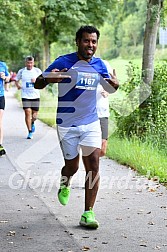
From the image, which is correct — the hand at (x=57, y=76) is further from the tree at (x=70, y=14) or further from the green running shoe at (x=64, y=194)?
the tree at (x=70, y=14)

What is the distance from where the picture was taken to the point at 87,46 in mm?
6812

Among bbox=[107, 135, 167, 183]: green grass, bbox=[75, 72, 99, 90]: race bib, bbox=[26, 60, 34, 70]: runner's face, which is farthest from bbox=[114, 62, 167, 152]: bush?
bbox=[75, 72, 99, 90]: race bib

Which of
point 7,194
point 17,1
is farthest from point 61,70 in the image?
point 17,1

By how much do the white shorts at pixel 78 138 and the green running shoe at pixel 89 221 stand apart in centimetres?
64

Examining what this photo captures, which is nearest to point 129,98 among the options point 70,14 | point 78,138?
point 78,138

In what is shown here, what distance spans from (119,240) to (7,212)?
183cm

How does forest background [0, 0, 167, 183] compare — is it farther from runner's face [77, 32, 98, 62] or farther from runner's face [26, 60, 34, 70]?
runner's face [77, 32, 98, 62]

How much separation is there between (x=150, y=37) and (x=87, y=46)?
781cm

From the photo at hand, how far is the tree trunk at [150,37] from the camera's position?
14121 mm

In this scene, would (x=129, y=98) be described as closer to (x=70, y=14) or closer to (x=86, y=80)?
(x=86, y=80)

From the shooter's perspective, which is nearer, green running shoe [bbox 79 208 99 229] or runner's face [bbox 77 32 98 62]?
green running shoe [bbox 79 208 99 229]

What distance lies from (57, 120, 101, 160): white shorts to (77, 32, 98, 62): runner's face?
28.5 inches

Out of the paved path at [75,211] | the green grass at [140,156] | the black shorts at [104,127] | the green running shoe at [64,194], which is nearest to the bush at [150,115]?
the green grass at [140,156]

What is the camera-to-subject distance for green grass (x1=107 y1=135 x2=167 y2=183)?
404 inches
